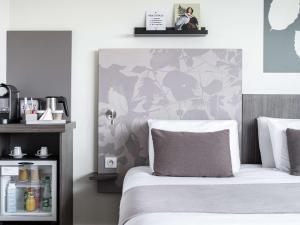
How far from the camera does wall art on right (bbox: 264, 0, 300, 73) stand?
2.82m

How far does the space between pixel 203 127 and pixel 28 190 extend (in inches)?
56.4

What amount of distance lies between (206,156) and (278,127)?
65 centimetres

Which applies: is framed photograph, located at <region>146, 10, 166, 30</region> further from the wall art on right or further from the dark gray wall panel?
the wall art on right

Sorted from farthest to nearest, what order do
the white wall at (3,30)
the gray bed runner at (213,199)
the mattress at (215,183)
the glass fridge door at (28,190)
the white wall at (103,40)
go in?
1. the white wall at (103,40)
2. the white wall at (3,30)
3. the glass fridge door at (28,190)
4. the gray bed runner at (213,199)
5. the mattress at (215,183)

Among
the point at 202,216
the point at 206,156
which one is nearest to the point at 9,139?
the point at 206,156

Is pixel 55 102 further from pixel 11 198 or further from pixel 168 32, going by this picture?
pixel 168 32

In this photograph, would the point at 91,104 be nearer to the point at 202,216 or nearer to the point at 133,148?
the point at 133,148

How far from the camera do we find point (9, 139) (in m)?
2.77

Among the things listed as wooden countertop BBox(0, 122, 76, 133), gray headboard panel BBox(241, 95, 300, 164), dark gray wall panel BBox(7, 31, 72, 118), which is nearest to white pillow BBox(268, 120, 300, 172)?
gray headboard panel BBox(241, 95, 300, 164)

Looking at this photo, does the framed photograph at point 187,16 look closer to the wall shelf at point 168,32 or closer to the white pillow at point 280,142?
the wall shelf at point 168,32

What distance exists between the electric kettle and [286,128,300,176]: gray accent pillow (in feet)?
5.67

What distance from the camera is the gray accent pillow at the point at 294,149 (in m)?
2.31

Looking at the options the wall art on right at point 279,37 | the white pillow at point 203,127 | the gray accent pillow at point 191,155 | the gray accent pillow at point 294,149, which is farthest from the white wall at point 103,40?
the gray accent pillow at point 191,155

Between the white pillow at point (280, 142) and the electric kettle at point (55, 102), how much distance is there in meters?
1.63
